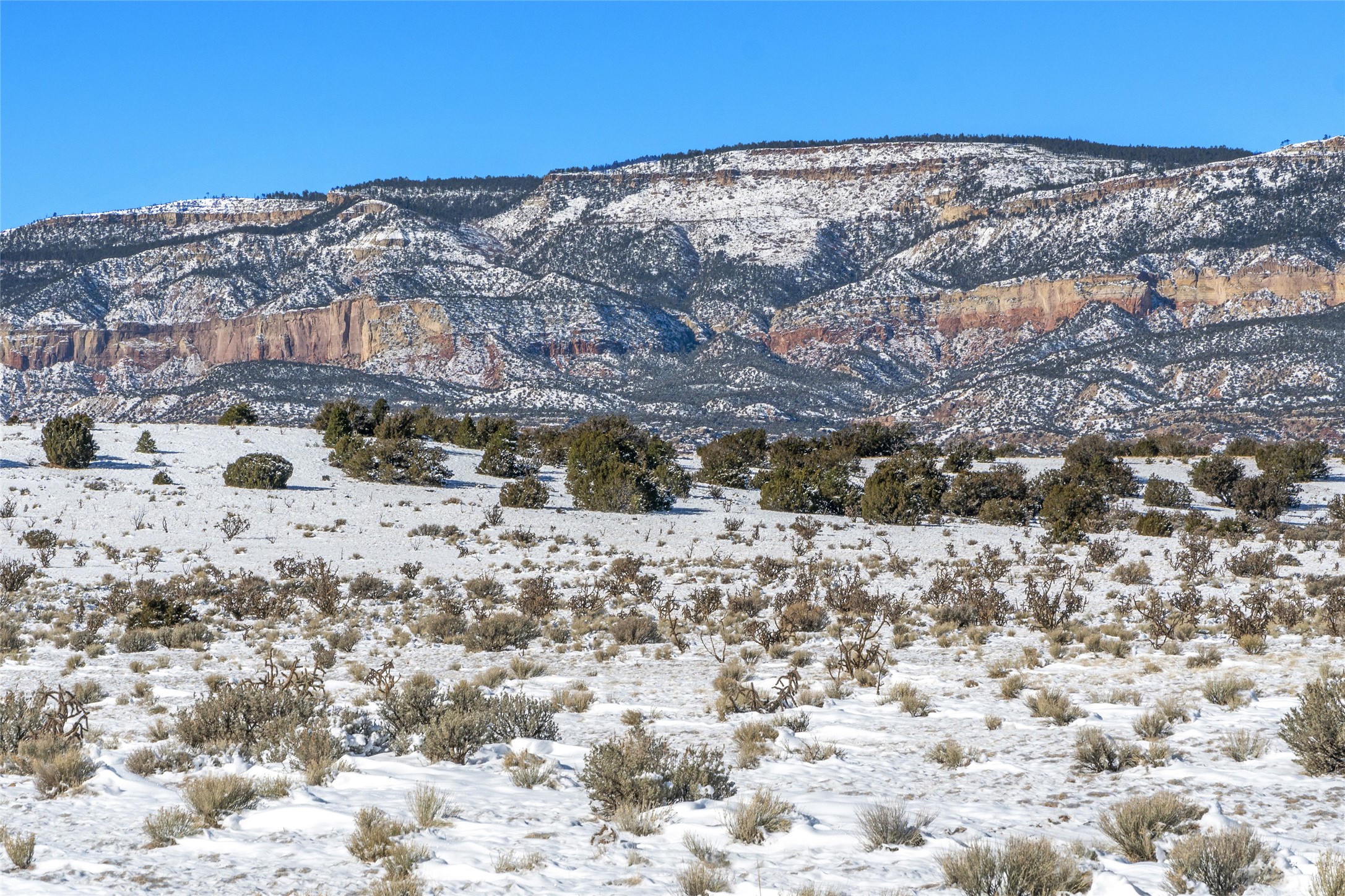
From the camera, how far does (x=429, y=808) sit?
6648 mm

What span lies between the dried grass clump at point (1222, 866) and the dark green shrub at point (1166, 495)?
2744 cm

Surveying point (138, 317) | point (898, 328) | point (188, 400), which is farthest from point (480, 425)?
point (138, 317)

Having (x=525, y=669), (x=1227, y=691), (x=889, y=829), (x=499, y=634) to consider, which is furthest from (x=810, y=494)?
(x=889, y=829)

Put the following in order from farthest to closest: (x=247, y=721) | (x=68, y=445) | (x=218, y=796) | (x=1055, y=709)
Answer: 1. (x=68, y=445)
2. (x=1055, y=709)
3. (x=247, y=721)
4. (x=218, y=796)

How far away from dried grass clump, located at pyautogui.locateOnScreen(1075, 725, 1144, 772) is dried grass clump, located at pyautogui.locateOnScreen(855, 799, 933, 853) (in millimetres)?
2138

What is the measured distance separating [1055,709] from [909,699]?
1.40 metres

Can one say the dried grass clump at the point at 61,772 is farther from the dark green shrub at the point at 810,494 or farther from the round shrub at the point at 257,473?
the dark green shrub at the point at 810,494

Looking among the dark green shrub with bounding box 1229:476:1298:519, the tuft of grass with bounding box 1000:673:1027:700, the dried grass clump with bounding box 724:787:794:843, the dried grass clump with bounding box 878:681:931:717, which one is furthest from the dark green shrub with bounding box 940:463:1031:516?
the dried grass clump with bounding box 724:787:794:843

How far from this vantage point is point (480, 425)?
41781 millimetres

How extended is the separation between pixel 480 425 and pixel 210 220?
544 ft

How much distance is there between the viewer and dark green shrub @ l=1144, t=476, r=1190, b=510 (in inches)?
1218

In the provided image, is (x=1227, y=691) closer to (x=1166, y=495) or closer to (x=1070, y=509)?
(x=1070, y=509)

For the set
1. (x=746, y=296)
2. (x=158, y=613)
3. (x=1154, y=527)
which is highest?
(x=746, y=296)

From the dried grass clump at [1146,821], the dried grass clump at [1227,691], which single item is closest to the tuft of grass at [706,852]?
the dried grass clump at [1146,821]
